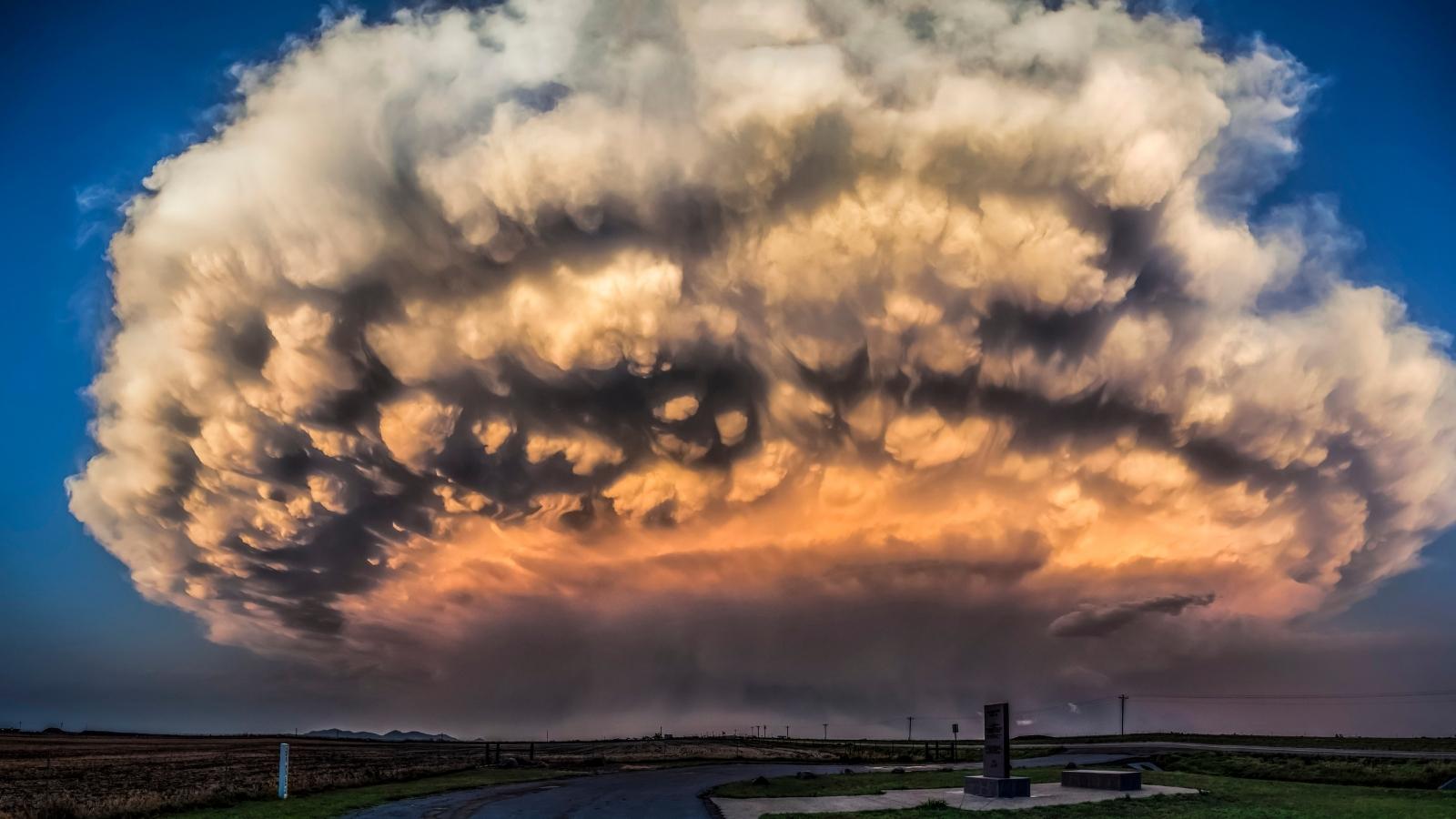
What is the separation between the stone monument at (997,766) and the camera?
129 feet

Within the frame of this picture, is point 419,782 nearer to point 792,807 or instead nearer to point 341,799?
point 341,799

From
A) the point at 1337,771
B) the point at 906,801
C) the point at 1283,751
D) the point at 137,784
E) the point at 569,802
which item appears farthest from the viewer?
the point at 1283,751

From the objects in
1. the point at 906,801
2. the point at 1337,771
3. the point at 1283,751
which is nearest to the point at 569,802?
the point at 906,801

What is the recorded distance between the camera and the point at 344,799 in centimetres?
4069

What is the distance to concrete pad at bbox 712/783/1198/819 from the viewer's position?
1401 inches

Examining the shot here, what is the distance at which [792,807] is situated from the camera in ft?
122

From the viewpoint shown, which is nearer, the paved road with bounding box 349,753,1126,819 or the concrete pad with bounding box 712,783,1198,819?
the paved road with bounding box 349,753,1126,819

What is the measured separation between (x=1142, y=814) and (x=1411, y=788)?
19490mm

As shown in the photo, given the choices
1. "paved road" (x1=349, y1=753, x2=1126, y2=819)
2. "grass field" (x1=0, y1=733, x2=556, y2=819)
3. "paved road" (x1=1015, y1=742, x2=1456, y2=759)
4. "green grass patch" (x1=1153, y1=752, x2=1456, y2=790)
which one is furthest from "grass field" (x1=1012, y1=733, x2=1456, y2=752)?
"grass field" (x1=0, y1=733, x2=556, y2=819)

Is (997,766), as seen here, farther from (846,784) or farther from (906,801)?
(846,784)

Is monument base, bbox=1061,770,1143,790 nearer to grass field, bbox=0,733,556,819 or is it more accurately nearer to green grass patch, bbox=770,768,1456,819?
green grass patch, bbox=770,768,1456,819

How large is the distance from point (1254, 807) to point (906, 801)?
534 inches

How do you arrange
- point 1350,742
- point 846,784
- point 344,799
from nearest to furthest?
point 344,799 < point 846,784 < point 1350,742

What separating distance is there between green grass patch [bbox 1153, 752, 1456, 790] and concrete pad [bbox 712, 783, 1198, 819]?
35.2 feet
